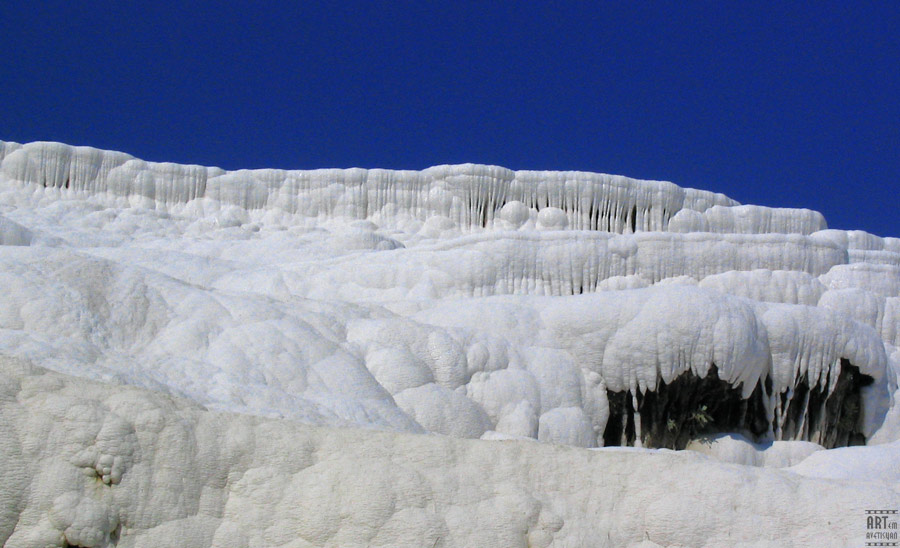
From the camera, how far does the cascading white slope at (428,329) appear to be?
7371 mm

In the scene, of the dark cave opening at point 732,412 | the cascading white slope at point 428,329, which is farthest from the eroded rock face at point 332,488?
the dark cave opening at point 732,412

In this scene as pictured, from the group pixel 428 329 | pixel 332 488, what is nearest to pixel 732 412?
pixel 428 329

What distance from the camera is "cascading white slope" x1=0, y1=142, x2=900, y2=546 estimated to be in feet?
24.2

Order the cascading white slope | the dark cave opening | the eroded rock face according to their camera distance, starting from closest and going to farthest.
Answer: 1. the eroded rock face
2. the cascading white slope
3. the dark cave opening

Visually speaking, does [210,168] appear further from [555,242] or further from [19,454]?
[19,454]

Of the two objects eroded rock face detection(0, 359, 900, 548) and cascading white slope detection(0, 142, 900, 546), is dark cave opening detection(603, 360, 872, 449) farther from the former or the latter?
eroded rock face detection(0, 359, 900, 548)

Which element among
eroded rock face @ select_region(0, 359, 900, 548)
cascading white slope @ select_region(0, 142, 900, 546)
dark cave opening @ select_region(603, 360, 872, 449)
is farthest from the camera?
dark cave opening @ select_region(603, 360, 872, 449)

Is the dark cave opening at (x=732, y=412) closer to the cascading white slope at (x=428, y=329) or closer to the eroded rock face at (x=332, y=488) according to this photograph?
the cascading white slope at (x=428, y=329)

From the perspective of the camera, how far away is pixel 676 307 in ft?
44.5

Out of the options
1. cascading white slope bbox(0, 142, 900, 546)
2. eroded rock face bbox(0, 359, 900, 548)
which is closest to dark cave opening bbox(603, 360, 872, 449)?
cascading white slope bbox(0, 142, 900, 546)

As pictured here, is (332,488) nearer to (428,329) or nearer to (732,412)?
(428,329)

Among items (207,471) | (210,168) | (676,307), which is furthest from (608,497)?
(210,168)

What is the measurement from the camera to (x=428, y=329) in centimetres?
1204

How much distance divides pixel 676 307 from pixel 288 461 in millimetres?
9551
